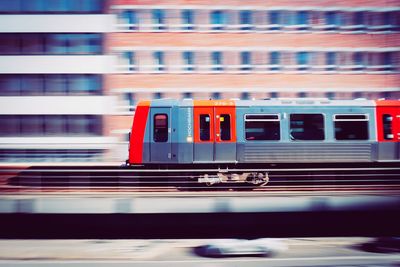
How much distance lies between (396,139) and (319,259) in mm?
6875

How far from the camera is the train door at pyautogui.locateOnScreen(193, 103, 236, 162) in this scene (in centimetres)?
1173

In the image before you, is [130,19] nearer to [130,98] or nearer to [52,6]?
[52,6]

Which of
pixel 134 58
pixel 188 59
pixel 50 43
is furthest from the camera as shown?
pixel 188 59

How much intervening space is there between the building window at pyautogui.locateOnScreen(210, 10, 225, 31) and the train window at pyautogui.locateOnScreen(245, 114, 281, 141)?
1487 cm

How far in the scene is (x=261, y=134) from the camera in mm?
11758

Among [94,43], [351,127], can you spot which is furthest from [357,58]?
[94,43]

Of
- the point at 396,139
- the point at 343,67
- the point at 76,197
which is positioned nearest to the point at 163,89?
the point at 343,67

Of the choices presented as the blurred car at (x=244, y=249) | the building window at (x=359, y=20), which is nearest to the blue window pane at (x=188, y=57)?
the building window at (x=359, y=20)

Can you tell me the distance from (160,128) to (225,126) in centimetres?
227

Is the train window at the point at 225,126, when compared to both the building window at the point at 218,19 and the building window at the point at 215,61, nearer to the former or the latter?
the building window at the point at 215,61

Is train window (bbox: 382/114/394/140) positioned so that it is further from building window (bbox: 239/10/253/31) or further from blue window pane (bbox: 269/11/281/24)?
blue window pane (bbox: 269/11/281/24)

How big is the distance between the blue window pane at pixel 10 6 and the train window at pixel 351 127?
75.7 ft

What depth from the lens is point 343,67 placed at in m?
25.6

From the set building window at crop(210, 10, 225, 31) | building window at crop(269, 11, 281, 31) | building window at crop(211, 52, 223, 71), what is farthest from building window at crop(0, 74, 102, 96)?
building window at crop(269, 11, 281, 31)
